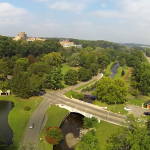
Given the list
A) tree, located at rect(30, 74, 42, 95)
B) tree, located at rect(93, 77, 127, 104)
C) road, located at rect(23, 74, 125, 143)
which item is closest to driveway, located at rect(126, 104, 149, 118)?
tree, located at rect(93, 77, 127, 104)

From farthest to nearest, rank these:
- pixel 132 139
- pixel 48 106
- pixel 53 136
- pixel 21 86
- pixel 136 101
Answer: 1. pixel 136 101
2. pixel 21 86
3. pixel 48 106
4. pixel 53 136
5. pixel 132 139

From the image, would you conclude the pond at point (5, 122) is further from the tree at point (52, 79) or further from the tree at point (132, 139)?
the tree at point (132, 139)

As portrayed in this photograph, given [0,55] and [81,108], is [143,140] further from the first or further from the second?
[0,55]

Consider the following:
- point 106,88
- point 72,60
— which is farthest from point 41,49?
point 106,88

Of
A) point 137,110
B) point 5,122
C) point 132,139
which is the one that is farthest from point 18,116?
point 137,110

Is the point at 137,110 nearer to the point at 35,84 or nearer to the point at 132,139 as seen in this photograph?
the point at 132,139

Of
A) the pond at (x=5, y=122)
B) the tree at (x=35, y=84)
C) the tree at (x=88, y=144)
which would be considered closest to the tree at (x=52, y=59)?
the tree at (x=35, y=84)

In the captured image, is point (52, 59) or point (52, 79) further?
point (52, 59)
